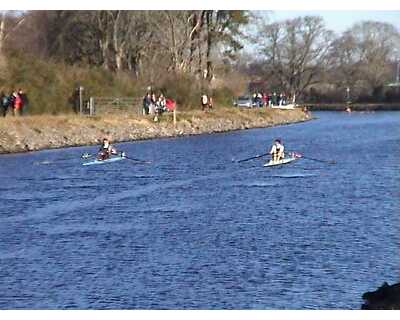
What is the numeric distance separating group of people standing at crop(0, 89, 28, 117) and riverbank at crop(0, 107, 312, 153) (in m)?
0.46

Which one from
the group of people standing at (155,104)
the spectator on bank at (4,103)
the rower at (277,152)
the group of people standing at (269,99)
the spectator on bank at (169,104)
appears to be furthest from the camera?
the group of people standing at (269,99)

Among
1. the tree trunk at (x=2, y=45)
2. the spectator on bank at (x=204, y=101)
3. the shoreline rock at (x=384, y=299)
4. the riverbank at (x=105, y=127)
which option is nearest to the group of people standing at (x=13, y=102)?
the riverbank at (x=105, y=127)

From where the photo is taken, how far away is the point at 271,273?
39.5 feet

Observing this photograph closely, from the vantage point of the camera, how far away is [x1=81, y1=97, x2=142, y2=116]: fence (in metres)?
32.0

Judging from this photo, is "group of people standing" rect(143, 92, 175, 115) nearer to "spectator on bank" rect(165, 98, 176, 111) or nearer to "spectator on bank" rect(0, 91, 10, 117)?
"spectator on bank" rect(165, 98, 176, 111)

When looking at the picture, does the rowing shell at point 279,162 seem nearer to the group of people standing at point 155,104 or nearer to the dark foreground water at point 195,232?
the dark foreground water at point 195,232

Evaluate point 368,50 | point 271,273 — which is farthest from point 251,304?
point 368,50

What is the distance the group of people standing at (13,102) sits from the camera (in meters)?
28.3

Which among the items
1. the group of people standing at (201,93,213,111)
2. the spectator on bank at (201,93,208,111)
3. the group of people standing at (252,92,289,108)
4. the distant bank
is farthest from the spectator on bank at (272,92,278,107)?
the spectator on bank at (201,93,208,111)

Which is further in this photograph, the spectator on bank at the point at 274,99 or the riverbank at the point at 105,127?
the spectator on bank at the point at 274,99

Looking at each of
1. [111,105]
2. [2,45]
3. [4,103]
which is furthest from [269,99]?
[4,103]

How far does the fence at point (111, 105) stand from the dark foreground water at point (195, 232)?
19.0ft

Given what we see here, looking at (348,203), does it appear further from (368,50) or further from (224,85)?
(368,50)
